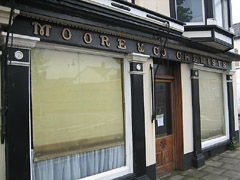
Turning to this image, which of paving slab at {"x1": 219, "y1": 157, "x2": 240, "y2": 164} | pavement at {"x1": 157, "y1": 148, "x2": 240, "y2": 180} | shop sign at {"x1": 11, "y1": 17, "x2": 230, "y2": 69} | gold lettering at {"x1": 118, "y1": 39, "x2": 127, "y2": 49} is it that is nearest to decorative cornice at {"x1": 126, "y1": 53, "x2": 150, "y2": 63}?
shop sign at {"x1": 11, "y1": 17, "x2": 230, "y2": 69}

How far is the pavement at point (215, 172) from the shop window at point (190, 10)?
4020 millimetres

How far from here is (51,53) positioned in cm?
341

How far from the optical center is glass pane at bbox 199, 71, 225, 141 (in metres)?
6.63

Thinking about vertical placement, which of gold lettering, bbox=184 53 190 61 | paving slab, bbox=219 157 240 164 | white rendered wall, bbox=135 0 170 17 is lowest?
paving slab, bbox=219 157 240 164

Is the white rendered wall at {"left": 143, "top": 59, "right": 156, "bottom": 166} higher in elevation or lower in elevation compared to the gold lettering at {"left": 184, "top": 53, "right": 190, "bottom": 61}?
lower

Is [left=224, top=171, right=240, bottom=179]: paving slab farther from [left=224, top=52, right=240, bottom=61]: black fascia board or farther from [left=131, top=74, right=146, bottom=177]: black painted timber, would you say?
[left=224, top=52, right=240, bottom=61]: black fascia board

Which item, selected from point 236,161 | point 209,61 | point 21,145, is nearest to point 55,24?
point 21,145

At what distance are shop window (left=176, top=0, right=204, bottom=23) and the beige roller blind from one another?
8.86 feet

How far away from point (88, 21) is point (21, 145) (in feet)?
7.10

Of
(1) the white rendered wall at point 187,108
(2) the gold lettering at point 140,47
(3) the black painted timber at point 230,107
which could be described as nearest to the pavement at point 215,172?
(1) the white rendered wall at point 187,108

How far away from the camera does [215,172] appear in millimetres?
5430

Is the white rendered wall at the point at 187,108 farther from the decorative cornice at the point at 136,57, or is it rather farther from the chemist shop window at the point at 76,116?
the chemist shop window at the point at 76,116

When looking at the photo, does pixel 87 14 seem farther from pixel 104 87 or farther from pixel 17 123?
pixel 17 123

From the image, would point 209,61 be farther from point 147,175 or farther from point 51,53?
point 51,53
